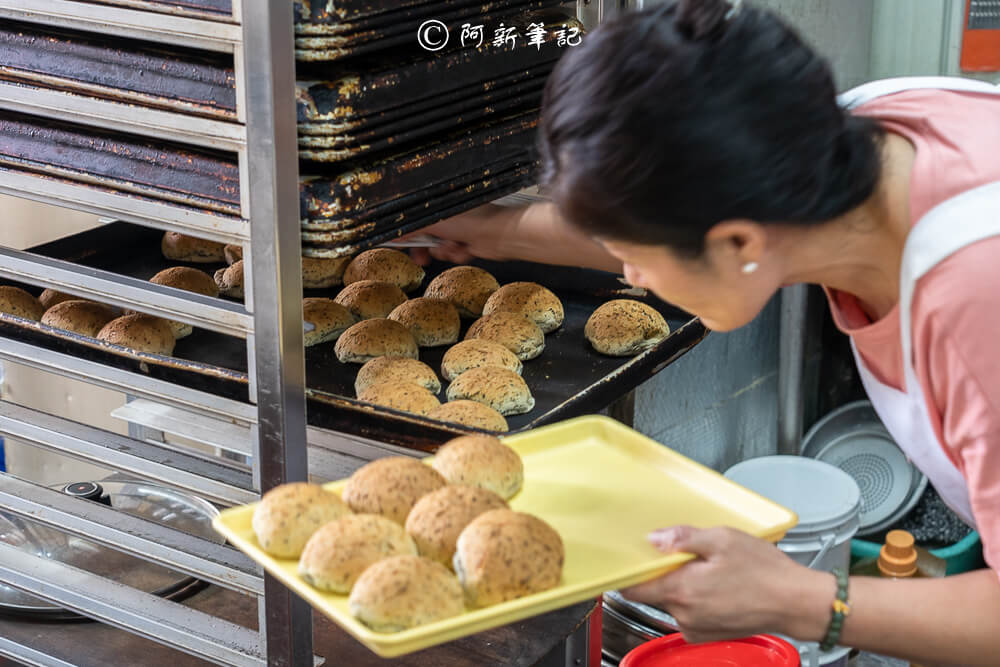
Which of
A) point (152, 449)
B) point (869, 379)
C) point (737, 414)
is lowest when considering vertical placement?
point (737, 414)

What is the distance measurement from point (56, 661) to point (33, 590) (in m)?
0.13

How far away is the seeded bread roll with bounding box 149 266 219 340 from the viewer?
218 centimetres

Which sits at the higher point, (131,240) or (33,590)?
(131,240)

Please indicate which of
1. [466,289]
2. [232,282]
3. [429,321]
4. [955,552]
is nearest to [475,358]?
[429,321]

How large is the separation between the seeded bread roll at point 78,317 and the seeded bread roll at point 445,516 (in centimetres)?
100

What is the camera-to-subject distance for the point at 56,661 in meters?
1.96

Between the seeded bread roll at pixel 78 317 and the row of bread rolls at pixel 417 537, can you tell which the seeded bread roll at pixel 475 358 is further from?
the seeded bread roll at pixel 78 317

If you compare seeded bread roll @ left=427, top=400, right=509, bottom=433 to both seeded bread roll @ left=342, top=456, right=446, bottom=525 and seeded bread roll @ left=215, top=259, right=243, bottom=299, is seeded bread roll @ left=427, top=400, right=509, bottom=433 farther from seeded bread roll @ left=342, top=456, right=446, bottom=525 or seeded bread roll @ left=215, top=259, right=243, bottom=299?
seeded bread roll @ left=215, top=259, right=243, bottom=299

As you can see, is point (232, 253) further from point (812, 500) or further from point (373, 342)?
point (812, 500)

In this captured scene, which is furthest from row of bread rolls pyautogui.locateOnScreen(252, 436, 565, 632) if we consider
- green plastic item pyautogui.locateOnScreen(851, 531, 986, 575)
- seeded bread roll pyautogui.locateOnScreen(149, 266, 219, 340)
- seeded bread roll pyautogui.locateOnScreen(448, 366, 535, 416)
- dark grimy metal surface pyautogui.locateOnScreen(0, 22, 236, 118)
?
green plastic item pyautogui.locateOnScreen(851, 531, 986, 575)

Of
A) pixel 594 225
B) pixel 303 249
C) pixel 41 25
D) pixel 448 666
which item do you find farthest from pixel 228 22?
pixel 448 666

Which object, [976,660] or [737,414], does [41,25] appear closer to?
[976,660]

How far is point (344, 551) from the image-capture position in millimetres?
1289

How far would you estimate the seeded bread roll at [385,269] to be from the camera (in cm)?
248
